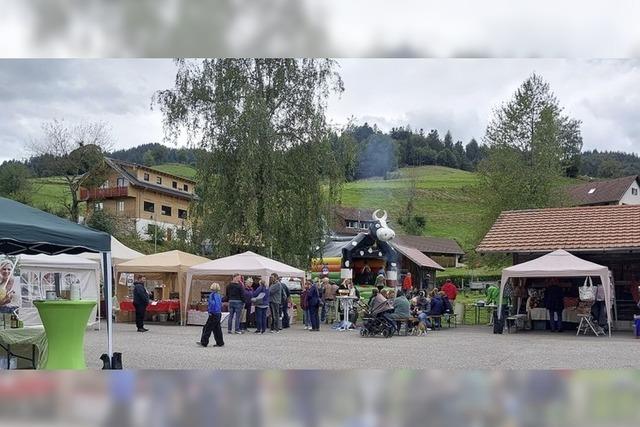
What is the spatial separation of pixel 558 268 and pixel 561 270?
13cm

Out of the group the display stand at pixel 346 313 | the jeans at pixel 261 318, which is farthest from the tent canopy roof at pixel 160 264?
the display stand at pixel 346 313

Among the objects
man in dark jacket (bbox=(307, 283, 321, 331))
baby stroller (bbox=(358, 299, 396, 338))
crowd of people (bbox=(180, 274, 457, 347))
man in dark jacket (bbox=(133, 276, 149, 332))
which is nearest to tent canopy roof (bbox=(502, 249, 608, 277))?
crowd of people (bbox=(180, 274, 457, 347))

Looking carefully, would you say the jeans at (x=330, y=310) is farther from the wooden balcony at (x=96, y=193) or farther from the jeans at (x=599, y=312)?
the wooden balcony at (x=96, y=193)

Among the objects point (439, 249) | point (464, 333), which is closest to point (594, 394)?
point (464, 333)

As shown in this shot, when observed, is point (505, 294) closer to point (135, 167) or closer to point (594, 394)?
point (594, 394)

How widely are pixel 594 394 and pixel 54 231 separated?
5.61 m

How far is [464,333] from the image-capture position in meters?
16.0

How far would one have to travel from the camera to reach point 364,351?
1169 centimetres

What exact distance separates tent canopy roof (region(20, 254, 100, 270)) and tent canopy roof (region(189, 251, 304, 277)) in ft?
7.29

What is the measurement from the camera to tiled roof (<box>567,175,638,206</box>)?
147ft

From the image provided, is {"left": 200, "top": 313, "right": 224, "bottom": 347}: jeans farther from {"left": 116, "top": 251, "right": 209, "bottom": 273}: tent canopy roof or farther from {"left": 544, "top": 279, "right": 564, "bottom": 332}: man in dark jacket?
{"left": 544, "top": 279, "right": 564, "bottom": 332}: man in dark jacket

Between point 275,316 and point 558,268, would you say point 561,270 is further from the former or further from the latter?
point 275,316

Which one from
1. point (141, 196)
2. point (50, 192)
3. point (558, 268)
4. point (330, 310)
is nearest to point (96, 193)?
point (50, 192)

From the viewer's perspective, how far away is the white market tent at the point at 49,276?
15.5 metres
